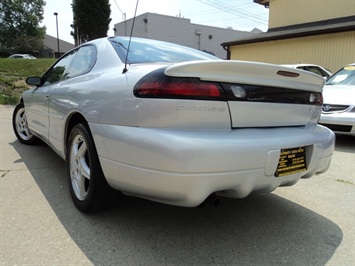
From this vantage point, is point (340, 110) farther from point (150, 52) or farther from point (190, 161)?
point (190, 161)

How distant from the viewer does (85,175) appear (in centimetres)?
249

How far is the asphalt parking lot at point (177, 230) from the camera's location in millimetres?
2041

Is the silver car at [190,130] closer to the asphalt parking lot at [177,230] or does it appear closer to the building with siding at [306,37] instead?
the asphalt parking lot at [177,230]

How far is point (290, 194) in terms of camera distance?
10.4 ft

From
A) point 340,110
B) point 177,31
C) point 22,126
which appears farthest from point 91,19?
Result: point 340,110

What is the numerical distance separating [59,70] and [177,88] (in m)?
2.31

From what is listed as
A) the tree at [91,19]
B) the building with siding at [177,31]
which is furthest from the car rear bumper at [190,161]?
the building with siding at [177,31]

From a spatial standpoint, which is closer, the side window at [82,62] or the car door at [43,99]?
the side window at [82,62]

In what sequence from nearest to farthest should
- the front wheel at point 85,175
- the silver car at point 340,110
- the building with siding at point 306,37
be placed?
the front wheel at point 85,175, the silver car at point 340,110, the building with siding at point 306,37

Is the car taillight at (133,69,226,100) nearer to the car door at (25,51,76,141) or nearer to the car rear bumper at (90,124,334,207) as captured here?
the car rear bumper at (90,124,334,207)

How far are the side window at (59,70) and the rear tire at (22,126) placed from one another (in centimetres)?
117

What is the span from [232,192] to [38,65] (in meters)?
15.6

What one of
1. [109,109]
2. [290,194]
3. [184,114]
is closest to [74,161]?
[109,109]

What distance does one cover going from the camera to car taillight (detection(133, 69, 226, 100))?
6.19 ft
